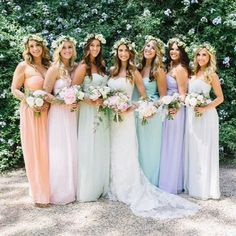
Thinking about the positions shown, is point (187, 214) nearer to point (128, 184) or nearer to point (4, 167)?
point (128, 184)

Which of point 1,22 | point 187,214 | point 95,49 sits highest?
point 1,22

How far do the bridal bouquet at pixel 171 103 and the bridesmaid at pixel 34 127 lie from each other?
64.2 inches

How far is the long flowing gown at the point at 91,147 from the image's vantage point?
20.5 feet

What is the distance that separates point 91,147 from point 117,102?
2.50 ft

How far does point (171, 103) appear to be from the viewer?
245 inches

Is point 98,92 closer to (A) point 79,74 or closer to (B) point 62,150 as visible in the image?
(A) point 79,74

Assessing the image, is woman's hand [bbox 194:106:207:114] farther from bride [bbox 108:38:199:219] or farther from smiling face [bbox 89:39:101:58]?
smiling face [bbox 89:39:101:58]

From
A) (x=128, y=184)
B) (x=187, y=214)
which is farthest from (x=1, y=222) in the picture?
(x=187, y=214)

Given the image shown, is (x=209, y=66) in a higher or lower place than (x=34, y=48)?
lower

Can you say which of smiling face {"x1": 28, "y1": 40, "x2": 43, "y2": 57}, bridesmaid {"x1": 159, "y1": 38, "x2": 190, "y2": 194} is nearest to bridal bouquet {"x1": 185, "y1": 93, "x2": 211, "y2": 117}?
bridesmaid {"x1": 159, "y1": 38, "x2": 190, "y2": 194}

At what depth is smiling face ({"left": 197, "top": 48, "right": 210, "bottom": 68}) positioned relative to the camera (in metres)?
6.36

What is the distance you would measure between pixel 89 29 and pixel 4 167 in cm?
354

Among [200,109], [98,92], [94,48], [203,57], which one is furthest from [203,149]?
[94,48]

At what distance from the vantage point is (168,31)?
1019 cm
